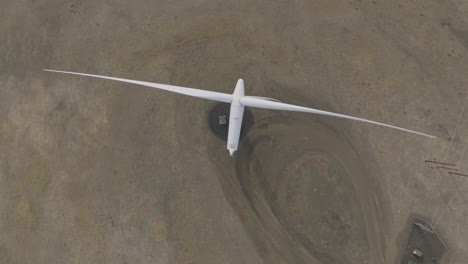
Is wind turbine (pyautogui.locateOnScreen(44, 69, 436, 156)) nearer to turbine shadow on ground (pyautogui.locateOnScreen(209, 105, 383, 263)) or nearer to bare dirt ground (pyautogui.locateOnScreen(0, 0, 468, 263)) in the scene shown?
turbine shadow on ground (pyautogui.locateOnScreen(209, 105, 383, 263))

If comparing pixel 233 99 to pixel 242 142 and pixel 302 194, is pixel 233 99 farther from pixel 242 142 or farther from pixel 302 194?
pixel 302 194

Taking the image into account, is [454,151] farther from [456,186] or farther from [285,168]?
[285,168]

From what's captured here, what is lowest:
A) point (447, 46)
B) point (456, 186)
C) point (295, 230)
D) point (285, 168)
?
point (295, 230)

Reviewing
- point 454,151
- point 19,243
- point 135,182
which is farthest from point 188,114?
point 454,151

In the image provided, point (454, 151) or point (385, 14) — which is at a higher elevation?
point (385, 14)

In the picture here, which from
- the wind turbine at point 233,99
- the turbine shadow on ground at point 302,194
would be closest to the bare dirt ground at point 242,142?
the turbine shadow on ground at point 302,194

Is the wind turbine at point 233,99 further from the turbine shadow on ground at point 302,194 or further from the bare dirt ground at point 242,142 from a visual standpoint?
the bare dirt ground at point 242,142

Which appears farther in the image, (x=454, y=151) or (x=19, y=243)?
(x=19, y=243)

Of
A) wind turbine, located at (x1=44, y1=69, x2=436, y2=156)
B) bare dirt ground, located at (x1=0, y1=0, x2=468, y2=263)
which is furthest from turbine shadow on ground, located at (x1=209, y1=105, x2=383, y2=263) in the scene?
wind turbine, located at (x1=44, y1=69, x2=436, y2=156)
